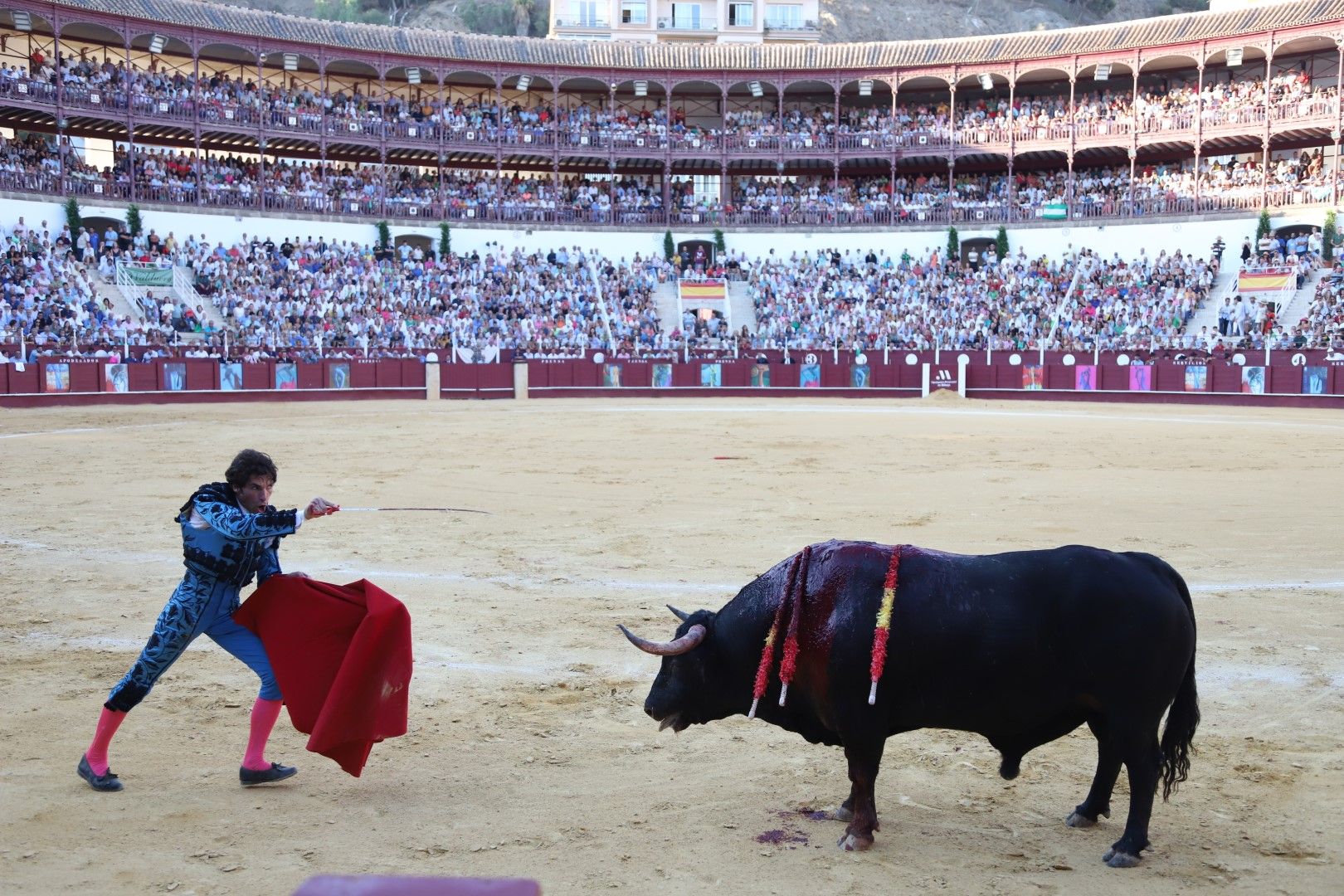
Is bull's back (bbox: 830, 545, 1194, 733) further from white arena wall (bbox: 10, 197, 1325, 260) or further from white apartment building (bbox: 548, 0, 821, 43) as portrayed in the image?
white apartment building (bbox: 548, 0, 821, 43)

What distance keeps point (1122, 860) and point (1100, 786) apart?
1.09 feet

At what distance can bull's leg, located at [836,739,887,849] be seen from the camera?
156 inches

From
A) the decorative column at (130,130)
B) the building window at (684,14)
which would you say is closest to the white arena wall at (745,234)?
the decorative column at (130,130)

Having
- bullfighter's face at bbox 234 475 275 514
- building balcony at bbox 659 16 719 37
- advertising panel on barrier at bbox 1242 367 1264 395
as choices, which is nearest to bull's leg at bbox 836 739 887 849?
bullfighter's face at bbox 234 475 275 514

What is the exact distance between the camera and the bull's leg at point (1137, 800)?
3.85 meters

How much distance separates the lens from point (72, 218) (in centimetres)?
3291

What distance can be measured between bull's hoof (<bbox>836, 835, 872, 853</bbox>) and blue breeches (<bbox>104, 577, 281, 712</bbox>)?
2.18 m

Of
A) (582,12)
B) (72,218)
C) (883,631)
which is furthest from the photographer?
(582,12)

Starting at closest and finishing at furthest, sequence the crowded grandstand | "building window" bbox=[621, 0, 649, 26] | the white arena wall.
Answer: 1. the crowded grandstand
2. the white arena wall
3. "building window" bbox=[621, 0, 649, 26]

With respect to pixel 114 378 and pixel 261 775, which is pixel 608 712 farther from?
pixel 114 378

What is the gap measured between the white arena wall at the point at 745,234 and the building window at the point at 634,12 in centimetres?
2181

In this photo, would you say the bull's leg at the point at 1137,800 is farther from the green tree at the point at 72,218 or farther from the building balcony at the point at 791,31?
the building balcony at the point at 791,31

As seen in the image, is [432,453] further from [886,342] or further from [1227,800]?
[886,342]

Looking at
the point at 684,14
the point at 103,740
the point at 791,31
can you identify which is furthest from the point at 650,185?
the point at 103,740
